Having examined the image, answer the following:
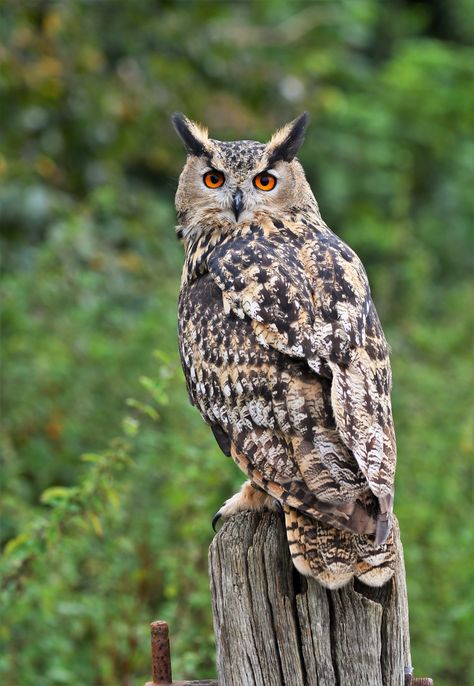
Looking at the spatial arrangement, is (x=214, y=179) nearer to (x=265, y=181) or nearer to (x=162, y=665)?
(x=265, y=181)

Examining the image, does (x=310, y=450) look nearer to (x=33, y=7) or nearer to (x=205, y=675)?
(x=205, y=675)

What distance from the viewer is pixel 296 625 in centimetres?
237

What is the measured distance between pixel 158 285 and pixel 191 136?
2897mm

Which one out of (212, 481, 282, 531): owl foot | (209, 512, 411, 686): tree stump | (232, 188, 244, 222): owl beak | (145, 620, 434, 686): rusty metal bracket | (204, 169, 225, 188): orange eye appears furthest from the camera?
→ (204, 169, 225, 188): orange eye

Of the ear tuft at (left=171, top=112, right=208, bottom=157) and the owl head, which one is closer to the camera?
the owl head

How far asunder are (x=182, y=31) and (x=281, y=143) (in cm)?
511

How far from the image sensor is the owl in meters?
2.52

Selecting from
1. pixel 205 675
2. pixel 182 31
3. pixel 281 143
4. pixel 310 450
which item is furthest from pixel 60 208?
pixel 310 450

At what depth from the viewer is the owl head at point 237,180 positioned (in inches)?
145

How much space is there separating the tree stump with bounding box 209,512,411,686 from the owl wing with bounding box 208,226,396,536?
0.24 m

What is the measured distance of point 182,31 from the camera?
8617mm

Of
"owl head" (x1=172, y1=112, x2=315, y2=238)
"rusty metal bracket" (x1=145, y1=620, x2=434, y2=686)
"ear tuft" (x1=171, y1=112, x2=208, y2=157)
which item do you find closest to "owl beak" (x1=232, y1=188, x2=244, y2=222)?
"owl head" (x1=172, y1=112, x2=315, y2=238)

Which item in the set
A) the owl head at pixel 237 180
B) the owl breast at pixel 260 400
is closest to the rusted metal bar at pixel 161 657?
the owl breast at pixel 260 400

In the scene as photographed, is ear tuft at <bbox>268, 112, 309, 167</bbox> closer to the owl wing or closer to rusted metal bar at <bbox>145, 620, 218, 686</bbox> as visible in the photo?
the owl wing
